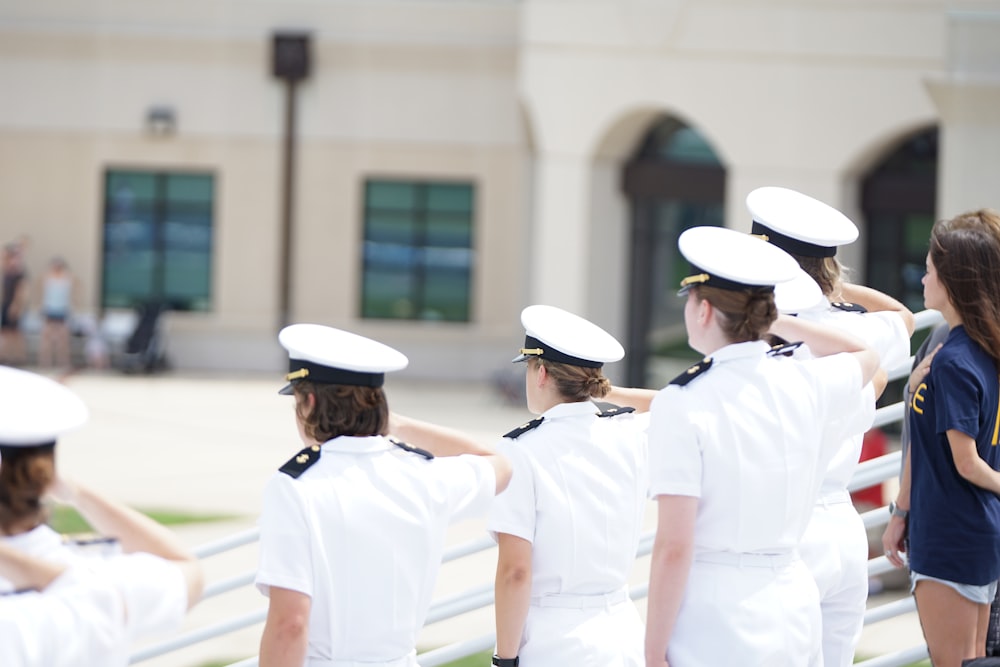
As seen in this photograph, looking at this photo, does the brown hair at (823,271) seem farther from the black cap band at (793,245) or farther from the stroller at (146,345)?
the stroller at (146,345)

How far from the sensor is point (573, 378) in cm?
387

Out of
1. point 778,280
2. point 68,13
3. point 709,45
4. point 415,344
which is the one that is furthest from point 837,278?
point 68,13

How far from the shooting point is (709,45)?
56.0 feet

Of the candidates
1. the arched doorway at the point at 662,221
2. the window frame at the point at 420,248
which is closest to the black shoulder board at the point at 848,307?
the arched doorway at the point at 662,221

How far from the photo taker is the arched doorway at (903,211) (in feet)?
53.8

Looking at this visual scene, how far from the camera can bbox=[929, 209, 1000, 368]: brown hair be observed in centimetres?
409

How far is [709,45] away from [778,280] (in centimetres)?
1403

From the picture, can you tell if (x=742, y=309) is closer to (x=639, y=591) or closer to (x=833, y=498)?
(x=833, y=498)

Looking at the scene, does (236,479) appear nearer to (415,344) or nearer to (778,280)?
(415,344)

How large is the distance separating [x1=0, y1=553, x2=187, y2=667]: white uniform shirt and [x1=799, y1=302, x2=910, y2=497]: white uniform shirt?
1.96m

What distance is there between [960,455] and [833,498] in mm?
369

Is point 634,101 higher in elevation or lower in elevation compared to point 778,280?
higher

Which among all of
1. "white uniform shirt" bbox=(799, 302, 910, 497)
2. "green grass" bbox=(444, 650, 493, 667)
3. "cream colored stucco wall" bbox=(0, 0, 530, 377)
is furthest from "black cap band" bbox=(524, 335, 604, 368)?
"cream colored stucco wall" bbox=(0, 0, 530, 377)

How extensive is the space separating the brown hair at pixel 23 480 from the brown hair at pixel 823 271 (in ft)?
7.30
